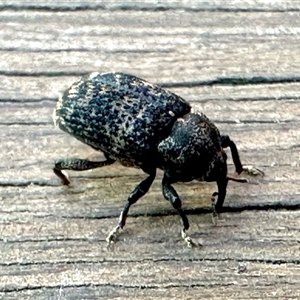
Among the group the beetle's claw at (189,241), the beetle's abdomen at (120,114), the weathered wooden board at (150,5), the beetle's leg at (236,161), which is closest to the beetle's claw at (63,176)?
the beetle's abdomen at (120,114)

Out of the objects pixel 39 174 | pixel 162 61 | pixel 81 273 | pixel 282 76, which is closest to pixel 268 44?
pixel 282 76

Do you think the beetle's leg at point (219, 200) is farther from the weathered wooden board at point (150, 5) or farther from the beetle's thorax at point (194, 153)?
the weathered wooden board at point (150, 5)

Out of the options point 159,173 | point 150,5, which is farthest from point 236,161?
point 150,5

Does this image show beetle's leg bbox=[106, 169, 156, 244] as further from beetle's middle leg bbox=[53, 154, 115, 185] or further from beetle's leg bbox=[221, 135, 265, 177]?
beetle's leg bbox=[221, 135, 265, 177]

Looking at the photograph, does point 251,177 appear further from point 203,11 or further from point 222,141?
point 203,11

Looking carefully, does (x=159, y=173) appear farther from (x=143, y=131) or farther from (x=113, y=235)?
(x=113, y=235)
